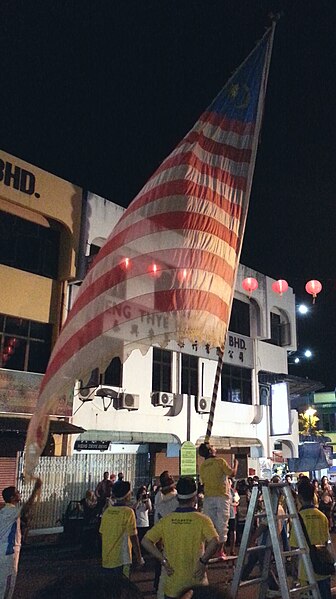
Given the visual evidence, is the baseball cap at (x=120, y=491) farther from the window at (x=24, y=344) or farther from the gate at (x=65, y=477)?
the gate at (x=65, y=477)

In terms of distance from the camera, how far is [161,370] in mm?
21266

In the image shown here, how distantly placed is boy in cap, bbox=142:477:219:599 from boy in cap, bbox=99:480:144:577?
6.57 feet

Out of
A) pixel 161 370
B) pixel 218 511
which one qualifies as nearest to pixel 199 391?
pixel 161 370

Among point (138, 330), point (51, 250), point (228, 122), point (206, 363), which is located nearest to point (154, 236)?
point (138, 330)

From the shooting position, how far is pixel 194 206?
23.7 feet

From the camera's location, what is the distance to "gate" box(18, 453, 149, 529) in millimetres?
18422

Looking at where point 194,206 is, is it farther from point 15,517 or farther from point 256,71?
point 15,517

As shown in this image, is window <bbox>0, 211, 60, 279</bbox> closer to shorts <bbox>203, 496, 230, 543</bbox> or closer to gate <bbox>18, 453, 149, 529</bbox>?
gate <bbox>18, 453, 149, 529</bbox>

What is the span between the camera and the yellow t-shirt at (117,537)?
23.9 ft

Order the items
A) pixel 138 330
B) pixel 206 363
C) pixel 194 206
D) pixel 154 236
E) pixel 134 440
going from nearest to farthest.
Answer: pixel 138 330 → pixel 154 236 → pixel 194 206 → pixel 134 440 → pixel 206 363

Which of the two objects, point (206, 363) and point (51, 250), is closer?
point (51, 250)

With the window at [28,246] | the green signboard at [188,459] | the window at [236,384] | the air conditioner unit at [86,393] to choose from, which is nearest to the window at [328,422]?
the window at [236,384]

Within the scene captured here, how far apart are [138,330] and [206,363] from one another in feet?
58.3

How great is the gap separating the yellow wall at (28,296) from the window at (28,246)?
1.28 ft
